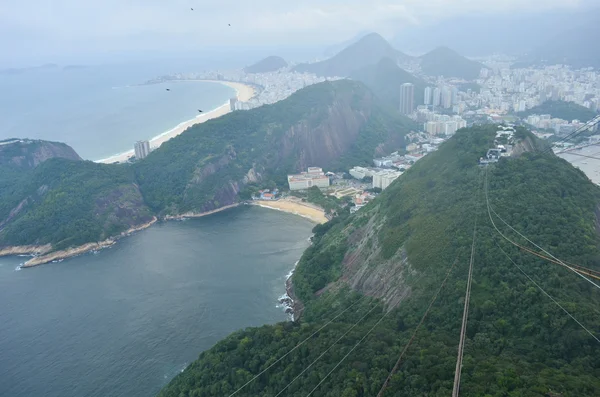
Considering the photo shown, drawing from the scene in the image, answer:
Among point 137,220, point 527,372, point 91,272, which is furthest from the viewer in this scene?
point 137,220

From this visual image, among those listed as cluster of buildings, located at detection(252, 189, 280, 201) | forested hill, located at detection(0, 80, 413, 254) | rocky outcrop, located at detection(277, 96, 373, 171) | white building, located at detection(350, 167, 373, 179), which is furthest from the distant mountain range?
cluster of buildings, located at detection(252, 189, 280, 201)

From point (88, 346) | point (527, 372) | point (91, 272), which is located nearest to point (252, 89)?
point (91, 272)

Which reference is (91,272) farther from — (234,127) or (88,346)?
(234,127)

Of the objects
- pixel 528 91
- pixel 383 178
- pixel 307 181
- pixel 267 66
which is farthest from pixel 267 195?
pixel 267 66

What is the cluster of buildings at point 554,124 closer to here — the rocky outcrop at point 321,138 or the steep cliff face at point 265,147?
the steep cliff face at point 265,147

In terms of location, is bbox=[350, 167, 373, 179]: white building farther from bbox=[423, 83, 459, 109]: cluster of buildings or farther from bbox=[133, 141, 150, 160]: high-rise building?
bbox=[423, 83, 459, 109]: cluster of buildings
